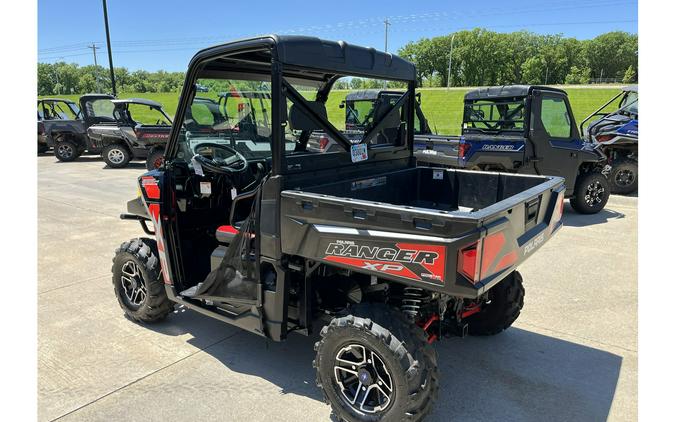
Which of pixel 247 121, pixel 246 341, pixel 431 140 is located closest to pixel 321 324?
pixel 246 341

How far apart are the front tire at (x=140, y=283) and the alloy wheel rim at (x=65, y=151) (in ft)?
49.0

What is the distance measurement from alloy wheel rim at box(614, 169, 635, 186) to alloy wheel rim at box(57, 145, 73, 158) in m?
16.9

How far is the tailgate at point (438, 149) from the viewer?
871cm

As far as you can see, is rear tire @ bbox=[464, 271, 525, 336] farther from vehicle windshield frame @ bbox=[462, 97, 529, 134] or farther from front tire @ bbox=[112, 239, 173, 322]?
vehicle windshield frame @ bbox=[462, 97, 529, 134]

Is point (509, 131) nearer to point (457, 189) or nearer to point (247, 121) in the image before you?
point (457, 189)

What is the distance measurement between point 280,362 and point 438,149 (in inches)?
251

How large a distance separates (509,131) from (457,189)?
516cm

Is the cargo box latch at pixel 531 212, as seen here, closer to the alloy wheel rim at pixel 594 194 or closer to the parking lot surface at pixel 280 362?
the parking lot surface at pixel 280 362

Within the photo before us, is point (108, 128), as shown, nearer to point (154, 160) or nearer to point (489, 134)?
point (154, 160)

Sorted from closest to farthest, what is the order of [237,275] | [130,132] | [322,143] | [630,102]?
[237,275], [322,143], [630,102], [130,132]

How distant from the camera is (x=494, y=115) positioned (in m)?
8.71

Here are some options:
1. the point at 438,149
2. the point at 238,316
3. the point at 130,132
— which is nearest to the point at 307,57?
the point at 238,316

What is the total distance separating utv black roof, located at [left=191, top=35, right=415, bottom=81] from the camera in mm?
2637

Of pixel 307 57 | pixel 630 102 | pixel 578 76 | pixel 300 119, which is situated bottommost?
pixel 300 119
